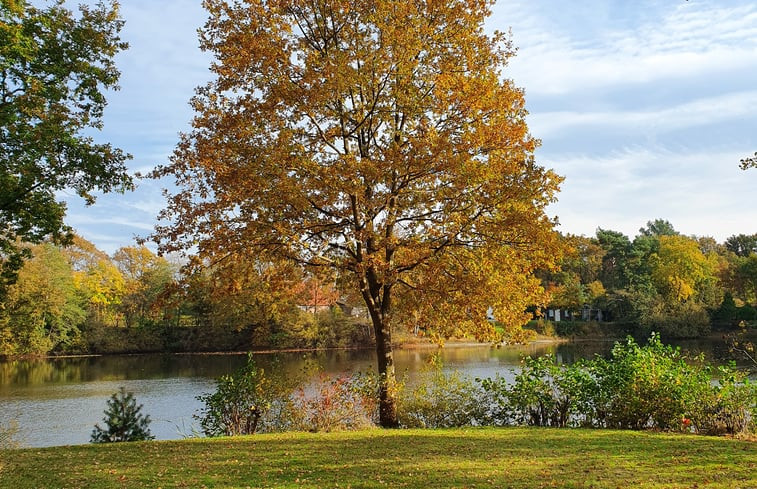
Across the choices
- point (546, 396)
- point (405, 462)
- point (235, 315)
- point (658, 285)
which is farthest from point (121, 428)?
point (658, 285)

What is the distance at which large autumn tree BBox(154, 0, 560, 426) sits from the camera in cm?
952

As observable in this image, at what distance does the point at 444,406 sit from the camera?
11.2 m

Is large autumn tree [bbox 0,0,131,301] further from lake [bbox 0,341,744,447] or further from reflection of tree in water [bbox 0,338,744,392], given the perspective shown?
reflection of tree in water [bbox 0,338,744,392]

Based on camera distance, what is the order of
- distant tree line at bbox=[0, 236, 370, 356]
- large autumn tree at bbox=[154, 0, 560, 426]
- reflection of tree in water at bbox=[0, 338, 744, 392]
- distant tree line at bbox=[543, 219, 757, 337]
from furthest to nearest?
distant tree line at bbox=[543, 219, 757, 337] < distant tree line at bbox=[0, 236, 370, 356] < reflection of tree in water at bbox=[0, 338, 744, 392] < large autumn tree at bbox=[154, 0, 560, 426]

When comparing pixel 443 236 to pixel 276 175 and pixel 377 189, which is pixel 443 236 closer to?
pixel 377 189

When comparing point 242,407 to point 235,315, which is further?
point 235,315

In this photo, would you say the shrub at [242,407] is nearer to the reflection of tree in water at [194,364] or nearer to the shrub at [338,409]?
the shrub at [338,409]

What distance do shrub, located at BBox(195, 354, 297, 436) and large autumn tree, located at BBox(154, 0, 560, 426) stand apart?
2.35 metres

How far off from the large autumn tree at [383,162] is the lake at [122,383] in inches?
111

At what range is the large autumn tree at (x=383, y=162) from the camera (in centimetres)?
952

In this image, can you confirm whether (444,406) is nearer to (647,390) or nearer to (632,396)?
(632,396)

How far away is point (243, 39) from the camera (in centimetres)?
978

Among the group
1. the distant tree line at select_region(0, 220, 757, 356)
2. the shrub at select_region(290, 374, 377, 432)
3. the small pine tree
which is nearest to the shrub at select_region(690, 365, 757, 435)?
the shrub at select_region(290, 374, 377, 432)

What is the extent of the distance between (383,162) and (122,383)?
22122mm
